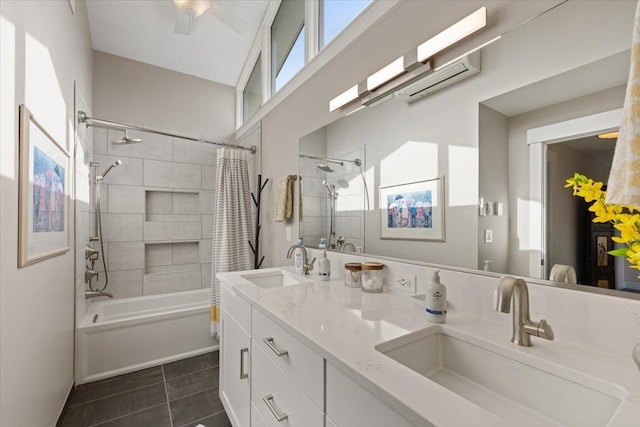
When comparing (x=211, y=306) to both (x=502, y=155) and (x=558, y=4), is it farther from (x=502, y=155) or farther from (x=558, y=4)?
(x=558, y=4)

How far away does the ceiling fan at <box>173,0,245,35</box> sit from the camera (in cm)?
212

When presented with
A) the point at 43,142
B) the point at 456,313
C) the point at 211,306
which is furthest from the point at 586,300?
the point at 211,306

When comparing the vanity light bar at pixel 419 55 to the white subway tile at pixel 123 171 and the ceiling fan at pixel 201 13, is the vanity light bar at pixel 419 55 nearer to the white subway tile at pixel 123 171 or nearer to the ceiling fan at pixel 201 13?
the ceiling fan at pixel 201 13

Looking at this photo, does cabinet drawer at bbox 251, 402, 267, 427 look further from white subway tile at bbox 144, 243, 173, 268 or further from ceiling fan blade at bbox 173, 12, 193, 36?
ceiling fan blade at bbox 173, 12, 193, 36

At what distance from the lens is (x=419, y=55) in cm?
118

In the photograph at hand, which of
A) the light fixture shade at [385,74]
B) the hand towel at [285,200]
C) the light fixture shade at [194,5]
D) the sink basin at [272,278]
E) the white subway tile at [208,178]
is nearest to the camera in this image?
the light fixture shade at [385,74]

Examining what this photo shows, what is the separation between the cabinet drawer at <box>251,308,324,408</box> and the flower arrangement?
765mm

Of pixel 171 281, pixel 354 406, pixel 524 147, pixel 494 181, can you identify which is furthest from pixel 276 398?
pixel 171 281

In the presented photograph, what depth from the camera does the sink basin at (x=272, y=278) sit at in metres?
1.79

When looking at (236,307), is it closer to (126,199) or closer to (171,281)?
(171,281)

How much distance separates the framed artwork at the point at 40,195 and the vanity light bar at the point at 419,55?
4.97 feet

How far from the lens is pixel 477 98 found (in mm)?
1030

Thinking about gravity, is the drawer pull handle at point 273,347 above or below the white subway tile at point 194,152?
below

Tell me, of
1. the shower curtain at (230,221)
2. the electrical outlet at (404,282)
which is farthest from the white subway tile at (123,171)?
the electrical outlet at (404,282)
